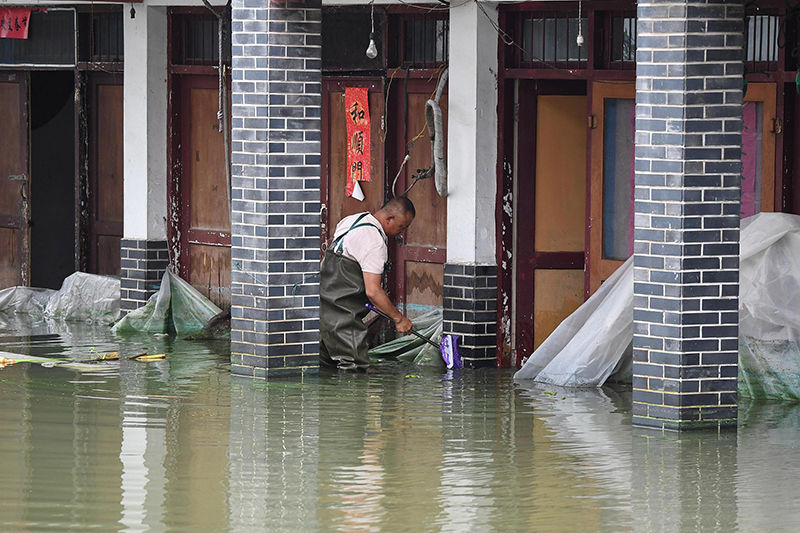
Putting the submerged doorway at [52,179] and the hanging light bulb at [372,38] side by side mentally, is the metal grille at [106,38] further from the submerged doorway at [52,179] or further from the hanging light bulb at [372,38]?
the hanging light bulb at [372,38]

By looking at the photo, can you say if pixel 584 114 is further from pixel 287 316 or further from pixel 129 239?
pixel 129 239

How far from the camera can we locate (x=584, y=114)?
13.8m

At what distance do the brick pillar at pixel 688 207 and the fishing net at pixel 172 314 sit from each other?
5.91 m

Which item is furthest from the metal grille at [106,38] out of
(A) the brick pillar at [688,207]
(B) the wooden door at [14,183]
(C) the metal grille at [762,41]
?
(A) the brick pillar at [688,207]

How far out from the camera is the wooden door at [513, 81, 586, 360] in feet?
44.8

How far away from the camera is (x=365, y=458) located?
985 cm

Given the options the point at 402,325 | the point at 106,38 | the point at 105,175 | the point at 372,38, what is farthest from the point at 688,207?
the point at 105,175

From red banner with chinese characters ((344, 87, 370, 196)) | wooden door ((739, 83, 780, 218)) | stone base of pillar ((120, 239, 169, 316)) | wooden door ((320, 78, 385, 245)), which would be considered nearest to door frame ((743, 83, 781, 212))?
wooden door ((739, 83, 780, 218))

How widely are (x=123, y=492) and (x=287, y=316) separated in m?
4.02

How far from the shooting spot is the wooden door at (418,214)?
14203 millimetres

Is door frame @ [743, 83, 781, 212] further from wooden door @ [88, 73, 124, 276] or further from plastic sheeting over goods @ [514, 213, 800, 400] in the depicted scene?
wooden door @ [88, 73, 124, 276]

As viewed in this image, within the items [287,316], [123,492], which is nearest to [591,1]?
[287,316]

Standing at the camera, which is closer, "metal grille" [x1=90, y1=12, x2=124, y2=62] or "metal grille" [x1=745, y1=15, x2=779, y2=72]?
"metal grille" [x1=745, y1=15, x2=779, y2=72]

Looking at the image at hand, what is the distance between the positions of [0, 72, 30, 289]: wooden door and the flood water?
14.5 feet
